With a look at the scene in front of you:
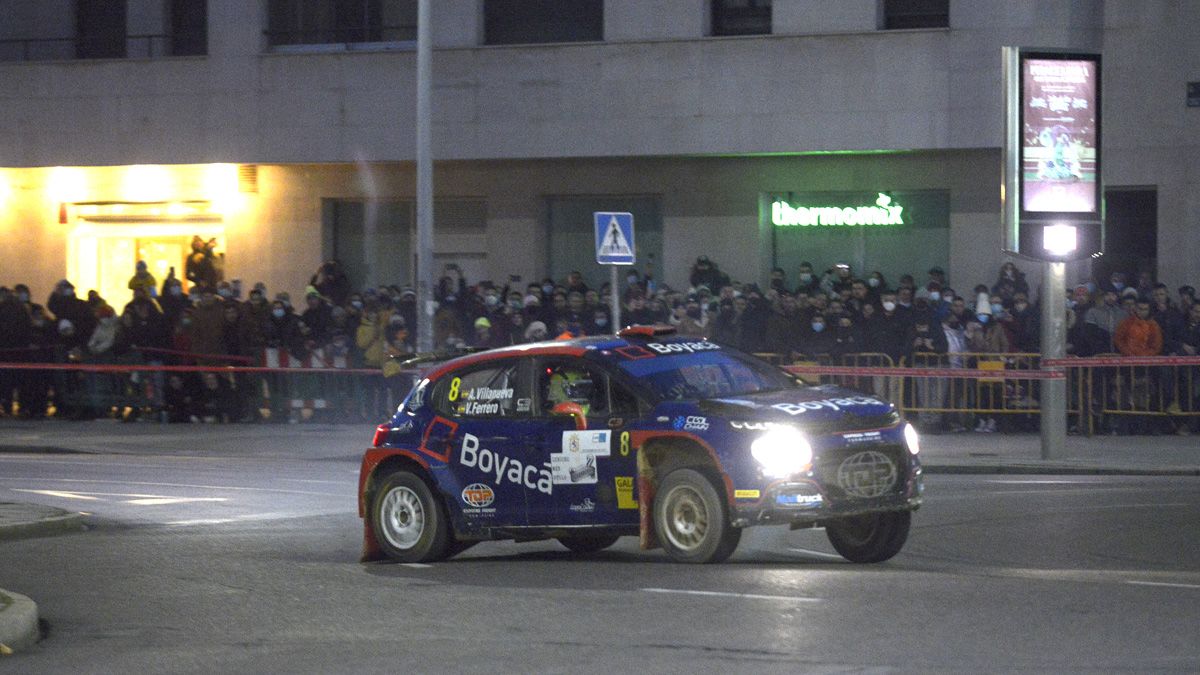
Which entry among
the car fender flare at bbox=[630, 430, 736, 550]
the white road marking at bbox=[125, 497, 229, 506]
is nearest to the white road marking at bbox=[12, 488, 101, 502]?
the white road marking at bbox=[125, 497, 229, 506]

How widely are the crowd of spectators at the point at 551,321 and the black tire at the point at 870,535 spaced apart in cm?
1202

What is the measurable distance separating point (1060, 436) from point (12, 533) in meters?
11.0

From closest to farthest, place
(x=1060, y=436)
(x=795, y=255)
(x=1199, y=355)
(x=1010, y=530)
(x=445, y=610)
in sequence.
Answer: (x=445, y=610)
(x=1010, y=530)
(x=1060, y=436)
(x=1199, y=355)
(x=795, y=255)

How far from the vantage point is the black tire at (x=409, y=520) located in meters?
12.9

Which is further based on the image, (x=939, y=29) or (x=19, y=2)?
(x=19, y=2)

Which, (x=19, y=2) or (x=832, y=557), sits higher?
(x=19, y=2)

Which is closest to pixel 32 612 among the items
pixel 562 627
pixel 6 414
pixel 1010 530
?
pixel 562 627

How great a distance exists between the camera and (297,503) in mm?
17516

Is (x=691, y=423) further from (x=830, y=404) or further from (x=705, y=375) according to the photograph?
(x=830, y=404)

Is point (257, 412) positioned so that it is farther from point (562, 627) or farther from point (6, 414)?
point (562, 627)

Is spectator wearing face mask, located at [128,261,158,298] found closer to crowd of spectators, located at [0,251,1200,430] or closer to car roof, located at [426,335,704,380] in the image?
crowd of spectators, located at [0,251,1200,430]

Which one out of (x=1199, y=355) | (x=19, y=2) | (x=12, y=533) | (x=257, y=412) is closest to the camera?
(x=12, y=533)

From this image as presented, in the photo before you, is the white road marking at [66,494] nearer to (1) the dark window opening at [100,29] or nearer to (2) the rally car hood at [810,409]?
(2) the rally car hood at [810,409]

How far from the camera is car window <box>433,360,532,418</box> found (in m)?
12.7
